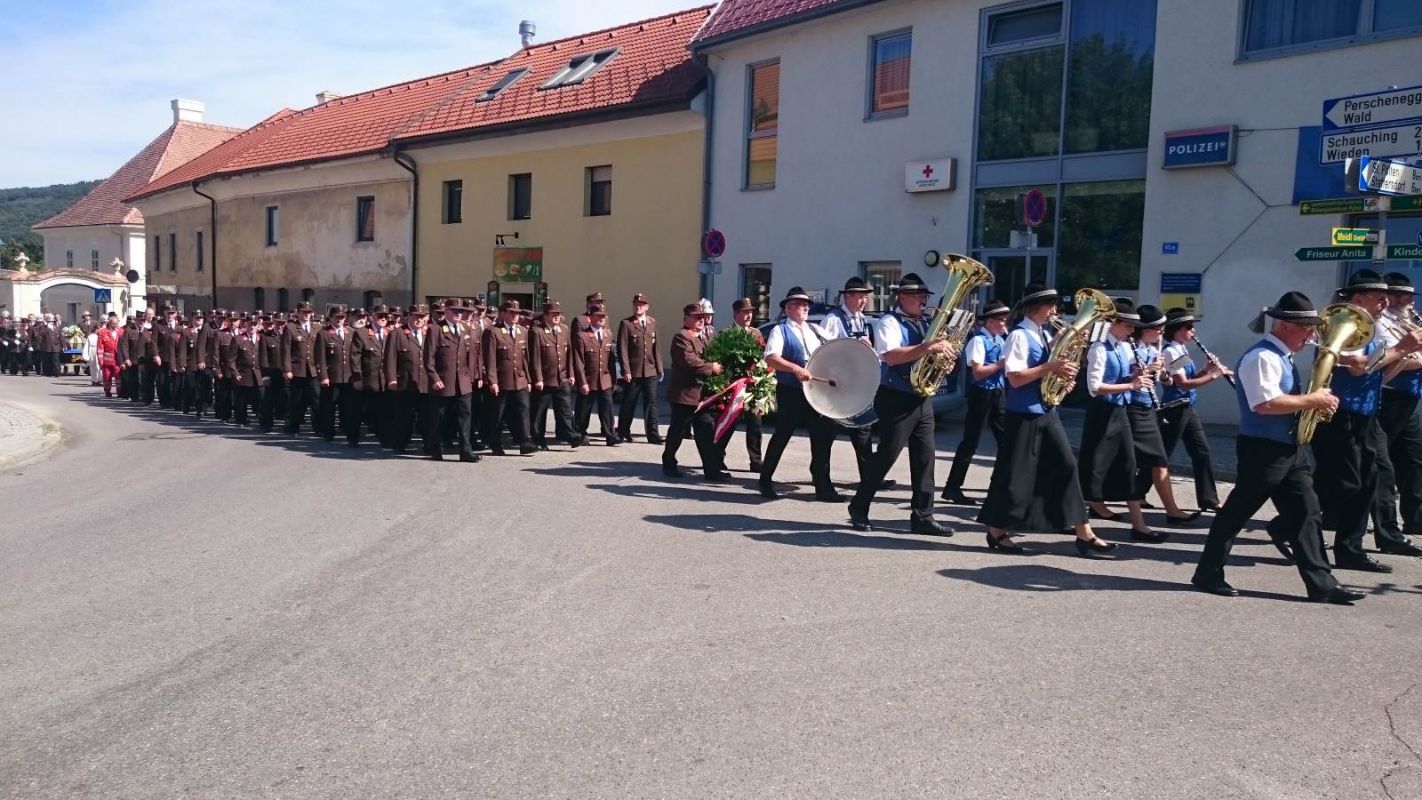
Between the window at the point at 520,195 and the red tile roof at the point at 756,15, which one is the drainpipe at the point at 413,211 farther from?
the red tile roof at the point at 756,15

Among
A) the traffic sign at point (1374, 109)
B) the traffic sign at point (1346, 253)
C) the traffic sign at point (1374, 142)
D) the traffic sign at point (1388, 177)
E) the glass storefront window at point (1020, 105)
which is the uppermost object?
the glass storefront window at point (1020, 105)

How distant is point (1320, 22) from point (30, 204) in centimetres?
14387

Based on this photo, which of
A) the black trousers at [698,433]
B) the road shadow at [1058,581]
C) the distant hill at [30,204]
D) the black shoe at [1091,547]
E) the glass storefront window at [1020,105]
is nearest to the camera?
the road shadow at [1058,581]

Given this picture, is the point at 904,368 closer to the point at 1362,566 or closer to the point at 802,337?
the point at 802,337

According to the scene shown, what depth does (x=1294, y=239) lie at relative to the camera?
14.4 meters

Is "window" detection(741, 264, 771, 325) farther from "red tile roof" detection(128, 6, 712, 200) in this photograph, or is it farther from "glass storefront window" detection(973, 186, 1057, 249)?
"glass storefront window" detection(973, 186, 1057, 249)

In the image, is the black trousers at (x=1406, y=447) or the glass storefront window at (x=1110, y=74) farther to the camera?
the glass storefront window at (x=1110, y=74)

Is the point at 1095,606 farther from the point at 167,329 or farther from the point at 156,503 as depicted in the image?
the point at 167,329

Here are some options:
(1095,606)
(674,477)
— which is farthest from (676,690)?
(674,477)

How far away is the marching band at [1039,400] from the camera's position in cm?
658

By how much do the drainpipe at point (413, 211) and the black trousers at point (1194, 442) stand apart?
77.6 ft

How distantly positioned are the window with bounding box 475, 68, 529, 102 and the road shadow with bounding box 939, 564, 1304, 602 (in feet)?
79.5

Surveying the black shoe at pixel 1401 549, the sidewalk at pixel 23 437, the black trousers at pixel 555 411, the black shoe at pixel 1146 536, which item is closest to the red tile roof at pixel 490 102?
the black trousers at pixel 555 411

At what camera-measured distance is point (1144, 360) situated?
8859 mm
